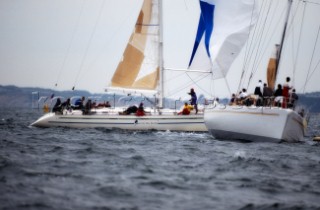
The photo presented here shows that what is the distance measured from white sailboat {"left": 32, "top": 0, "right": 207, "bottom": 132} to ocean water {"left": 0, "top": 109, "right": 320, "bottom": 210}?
12.6 metres

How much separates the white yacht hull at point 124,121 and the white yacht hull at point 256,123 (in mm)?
5705

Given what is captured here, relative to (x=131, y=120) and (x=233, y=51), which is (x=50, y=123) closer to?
(x=131, y=120)

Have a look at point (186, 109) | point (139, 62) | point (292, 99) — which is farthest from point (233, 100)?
point (139, 62)

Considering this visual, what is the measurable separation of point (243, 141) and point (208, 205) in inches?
595

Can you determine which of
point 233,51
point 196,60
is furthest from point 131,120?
point 233,51

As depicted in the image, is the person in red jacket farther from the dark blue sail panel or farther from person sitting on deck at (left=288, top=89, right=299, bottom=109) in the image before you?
the dark blue sail panel

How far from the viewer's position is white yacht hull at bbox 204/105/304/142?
73.8 feet

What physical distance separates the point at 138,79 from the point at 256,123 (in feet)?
43.3

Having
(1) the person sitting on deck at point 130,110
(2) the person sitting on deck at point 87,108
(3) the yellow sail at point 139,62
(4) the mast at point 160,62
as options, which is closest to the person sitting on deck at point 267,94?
(4) the mast at point 160,62

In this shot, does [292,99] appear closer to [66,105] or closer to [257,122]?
[257,122]

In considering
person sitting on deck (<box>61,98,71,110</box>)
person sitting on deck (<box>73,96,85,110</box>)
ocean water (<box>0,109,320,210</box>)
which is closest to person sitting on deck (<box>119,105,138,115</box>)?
person sitting on deck (<box>73,96,85,110</box>)

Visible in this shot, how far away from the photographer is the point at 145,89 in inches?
1337

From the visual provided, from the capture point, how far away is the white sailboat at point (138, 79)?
3228cm

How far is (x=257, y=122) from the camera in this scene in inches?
904
